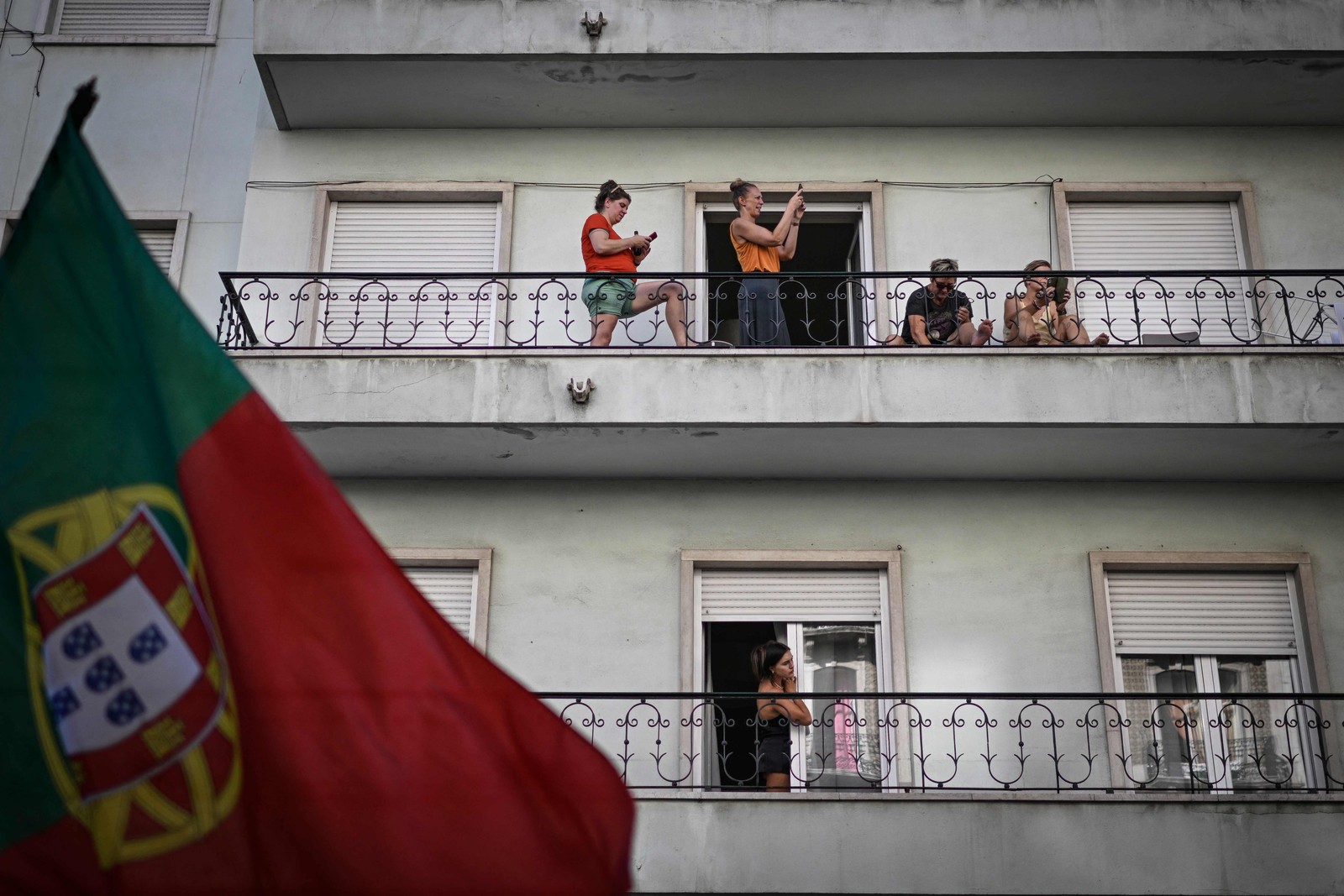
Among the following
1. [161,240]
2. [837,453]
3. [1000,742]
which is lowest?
[1000,742]

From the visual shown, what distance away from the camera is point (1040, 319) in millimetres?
10961

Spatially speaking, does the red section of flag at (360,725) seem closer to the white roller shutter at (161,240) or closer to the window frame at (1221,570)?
the window frame at (1221,570)

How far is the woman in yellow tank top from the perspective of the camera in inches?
426

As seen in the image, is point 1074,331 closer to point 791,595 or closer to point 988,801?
point 791,595

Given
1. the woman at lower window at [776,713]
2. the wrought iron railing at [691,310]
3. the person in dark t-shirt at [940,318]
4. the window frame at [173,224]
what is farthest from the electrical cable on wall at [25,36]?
the woman at lower window at [776,713]

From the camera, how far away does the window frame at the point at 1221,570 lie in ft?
33.7

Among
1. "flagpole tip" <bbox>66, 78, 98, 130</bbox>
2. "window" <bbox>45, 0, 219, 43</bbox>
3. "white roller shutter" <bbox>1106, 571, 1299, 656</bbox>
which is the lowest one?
"white roller shutter" <bbox>1106, 571, 1299, 656</bbox>

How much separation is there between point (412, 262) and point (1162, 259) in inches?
241

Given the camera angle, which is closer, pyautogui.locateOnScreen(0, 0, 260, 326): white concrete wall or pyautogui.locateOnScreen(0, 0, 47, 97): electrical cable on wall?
pyautogui.locateOnScreen(0, 0, 260, 326): white concrete wall

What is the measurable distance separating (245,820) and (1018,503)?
26.2 feet

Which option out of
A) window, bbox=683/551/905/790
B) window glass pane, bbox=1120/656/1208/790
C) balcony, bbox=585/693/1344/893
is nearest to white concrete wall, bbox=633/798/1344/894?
balcony, bbox=585/693/1344/893

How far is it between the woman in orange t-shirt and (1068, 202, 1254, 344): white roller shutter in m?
3.30

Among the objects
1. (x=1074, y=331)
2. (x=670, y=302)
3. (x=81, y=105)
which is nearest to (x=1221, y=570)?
(x=1074, y=331)

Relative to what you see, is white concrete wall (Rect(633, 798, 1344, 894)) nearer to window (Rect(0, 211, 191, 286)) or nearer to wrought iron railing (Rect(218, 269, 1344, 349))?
wrought iron railing (Rect(218, 269, 1344, 349))
